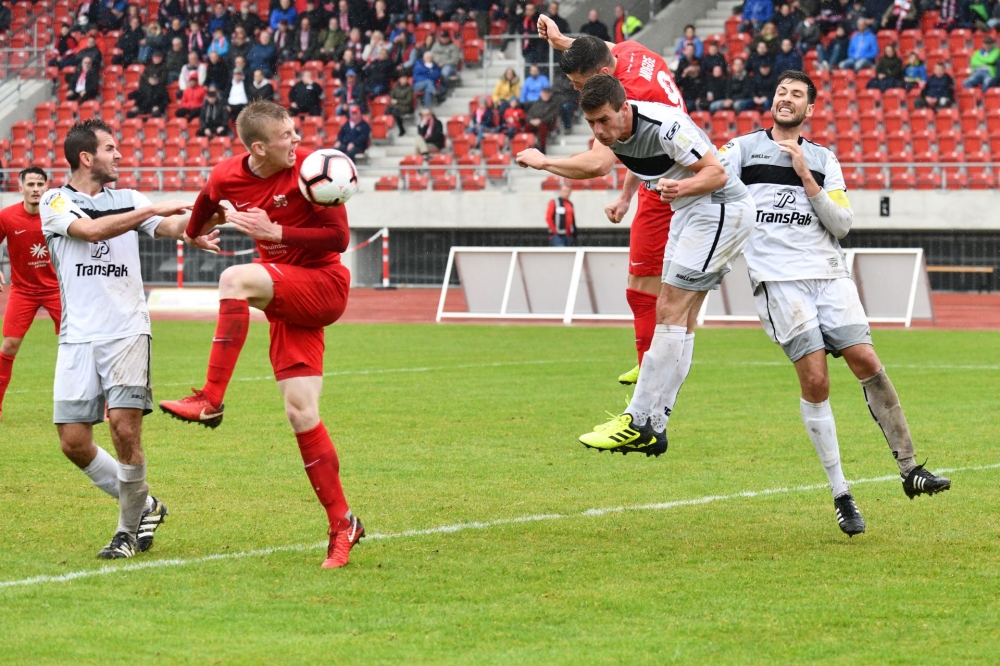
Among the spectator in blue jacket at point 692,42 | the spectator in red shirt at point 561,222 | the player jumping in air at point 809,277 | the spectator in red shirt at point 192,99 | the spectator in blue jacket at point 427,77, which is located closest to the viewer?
the player jumping in air at point 809,277

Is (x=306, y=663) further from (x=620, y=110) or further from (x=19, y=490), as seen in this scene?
(x=19, y=490)

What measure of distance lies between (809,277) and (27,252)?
7.41 meters

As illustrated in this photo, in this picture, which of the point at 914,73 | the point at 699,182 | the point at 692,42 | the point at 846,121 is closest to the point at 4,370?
the point at 699,182

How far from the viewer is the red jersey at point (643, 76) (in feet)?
27.6

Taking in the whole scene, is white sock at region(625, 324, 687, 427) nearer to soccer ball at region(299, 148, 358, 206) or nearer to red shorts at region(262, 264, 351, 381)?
red shorts at region(262, 264, 351, 381)

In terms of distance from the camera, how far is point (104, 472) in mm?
7465

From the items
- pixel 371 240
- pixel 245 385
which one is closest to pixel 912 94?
pixel 371 240

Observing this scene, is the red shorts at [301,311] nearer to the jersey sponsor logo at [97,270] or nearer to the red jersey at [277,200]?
the red jersey at [277,200]

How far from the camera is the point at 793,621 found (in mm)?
5648

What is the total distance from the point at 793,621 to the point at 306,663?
190cm

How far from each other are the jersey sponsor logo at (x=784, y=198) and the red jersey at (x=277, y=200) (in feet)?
7.87

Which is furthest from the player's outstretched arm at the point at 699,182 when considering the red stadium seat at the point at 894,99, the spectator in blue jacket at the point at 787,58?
the red stadium seat at the point at 894,99

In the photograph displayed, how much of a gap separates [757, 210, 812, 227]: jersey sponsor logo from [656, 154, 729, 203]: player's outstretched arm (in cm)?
39

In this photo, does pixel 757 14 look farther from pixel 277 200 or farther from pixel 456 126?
pixel 277 200
